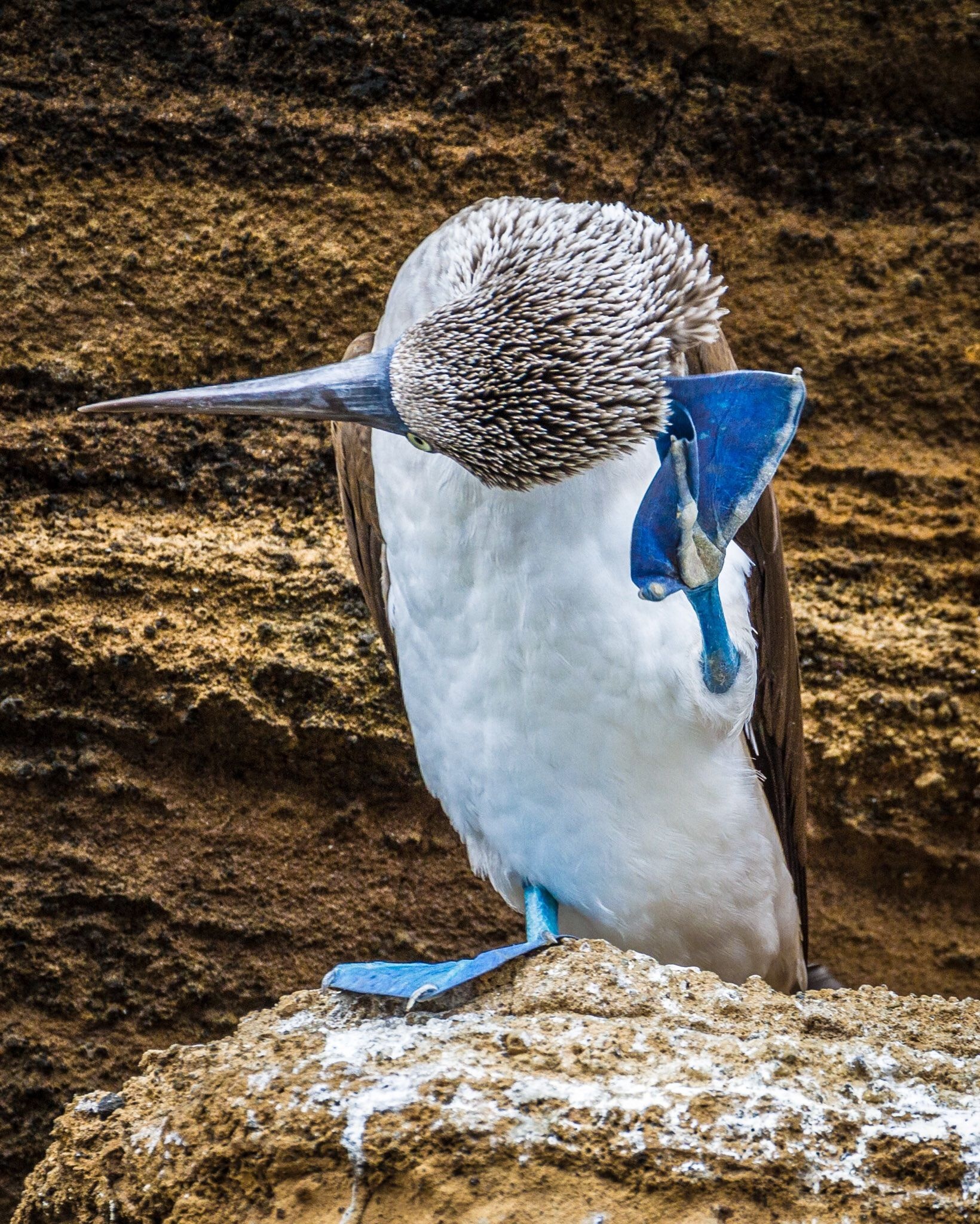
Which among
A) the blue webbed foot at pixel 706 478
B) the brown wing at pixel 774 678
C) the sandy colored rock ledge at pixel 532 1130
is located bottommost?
the sandy colored rock ledge at pixel 532 1130

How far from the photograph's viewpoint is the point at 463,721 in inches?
112

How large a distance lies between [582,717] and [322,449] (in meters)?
1.48

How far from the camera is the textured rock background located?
11.5 ft

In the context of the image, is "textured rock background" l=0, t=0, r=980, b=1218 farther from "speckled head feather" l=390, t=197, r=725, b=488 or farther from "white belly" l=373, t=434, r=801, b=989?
"speckled head feather" l=390, t=197, r=725, b=488

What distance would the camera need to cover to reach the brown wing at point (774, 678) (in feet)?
9.36

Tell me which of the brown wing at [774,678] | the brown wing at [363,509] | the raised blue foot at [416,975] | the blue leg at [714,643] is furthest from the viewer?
the brown wing at [363,509]

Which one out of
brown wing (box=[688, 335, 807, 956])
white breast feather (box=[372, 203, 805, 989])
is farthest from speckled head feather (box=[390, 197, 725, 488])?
brown wing (box=[688, 335, 807, 956])

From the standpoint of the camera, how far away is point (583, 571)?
8.36ft

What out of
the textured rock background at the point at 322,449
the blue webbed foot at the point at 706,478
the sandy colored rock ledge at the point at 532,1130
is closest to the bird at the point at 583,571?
the blue webbed foot at the point at 706,478

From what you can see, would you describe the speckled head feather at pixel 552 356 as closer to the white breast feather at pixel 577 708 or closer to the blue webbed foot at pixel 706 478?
the blue webbed foot at pixel 706 478

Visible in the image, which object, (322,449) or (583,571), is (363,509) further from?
(583,571)

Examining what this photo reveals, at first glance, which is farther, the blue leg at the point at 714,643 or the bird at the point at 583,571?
the blue leg at the point at 714,643

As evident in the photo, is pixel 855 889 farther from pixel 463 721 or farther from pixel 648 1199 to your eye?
pixel 648 1199

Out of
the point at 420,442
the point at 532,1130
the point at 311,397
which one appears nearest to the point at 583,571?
the point at 420,442
